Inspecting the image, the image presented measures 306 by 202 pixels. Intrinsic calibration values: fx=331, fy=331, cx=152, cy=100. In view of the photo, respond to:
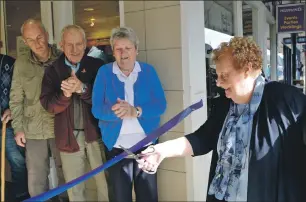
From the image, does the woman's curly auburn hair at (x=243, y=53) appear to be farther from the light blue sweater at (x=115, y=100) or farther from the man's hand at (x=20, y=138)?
the man's hand at (x=20, y=138)

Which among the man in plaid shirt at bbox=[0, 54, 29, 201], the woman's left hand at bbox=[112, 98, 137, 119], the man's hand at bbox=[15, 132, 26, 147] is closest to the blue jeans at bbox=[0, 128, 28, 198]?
the man in plaid shirt at bbox=[0, 54, 29, 201]

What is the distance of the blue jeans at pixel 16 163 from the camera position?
2562mm

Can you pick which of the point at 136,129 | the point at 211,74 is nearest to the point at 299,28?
the point at 211,74

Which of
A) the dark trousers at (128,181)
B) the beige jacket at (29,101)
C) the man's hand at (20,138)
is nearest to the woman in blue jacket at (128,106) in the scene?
the dark trousers at (128,181)

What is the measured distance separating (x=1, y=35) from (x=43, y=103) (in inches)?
75.2

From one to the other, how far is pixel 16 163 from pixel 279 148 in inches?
80.1

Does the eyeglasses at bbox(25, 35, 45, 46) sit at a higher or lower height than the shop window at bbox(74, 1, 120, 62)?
lower

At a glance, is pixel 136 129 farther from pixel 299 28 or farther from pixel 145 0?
pixel 299 28

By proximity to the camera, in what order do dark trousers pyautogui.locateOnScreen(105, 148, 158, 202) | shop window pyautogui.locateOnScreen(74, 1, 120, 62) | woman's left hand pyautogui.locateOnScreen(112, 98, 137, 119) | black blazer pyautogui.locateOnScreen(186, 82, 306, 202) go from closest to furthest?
black blazer pyautogui.locateOnScreen(186, 82, 306, 202), woman's left hand pyautogui.locateOnScreen(112, 98, 137, 119), dark trousers pyautogui.locateOnScreen(105, 148, 158, 202), shop window pyautogui.locateOnScreen(74, 1, 120, 62)

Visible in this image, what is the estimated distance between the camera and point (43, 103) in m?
2.24

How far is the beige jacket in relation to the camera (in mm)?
2359

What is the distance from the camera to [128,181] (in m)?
2.21

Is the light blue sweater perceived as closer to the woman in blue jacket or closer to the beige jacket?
the woman in blue jacket

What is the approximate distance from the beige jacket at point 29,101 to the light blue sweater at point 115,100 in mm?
459
